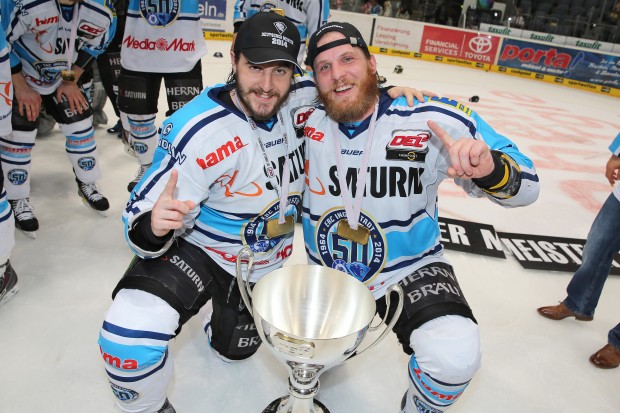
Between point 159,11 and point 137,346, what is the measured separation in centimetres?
229

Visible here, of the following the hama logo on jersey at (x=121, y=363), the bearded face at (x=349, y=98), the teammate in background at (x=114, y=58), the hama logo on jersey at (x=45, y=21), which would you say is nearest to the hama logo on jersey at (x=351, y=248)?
the bearded face at (x=349, y=98)

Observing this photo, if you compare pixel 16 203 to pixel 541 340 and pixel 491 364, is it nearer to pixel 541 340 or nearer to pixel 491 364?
pixel 491 364

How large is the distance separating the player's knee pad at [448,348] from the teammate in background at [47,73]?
7.49 ft

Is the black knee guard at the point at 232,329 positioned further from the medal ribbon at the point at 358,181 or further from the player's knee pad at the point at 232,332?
the medal ribbon at the point at 358,181

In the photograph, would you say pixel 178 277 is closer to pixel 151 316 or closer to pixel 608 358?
pixel 151 316

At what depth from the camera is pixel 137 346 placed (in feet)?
4.48

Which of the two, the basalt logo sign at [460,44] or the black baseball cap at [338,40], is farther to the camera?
the basalt logo sign at [460,44]

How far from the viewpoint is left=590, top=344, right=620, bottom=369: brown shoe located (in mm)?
2168

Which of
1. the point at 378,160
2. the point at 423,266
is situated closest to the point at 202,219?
the point at 378,160

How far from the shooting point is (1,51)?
6.07 ft

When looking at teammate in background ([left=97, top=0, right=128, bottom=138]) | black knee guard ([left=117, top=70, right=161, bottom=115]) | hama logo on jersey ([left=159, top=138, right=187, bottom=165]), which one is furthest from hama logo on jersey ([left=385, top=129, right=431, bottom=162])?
teammate in background ([left=97, top=0, right=128, bottom=138])

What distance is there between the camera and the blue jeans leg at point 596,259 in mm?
2168

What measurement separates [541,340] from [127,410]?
1939 millimetres

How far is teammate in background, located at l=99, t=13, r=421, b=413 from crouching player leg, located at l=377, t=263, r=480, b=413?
0.53 m
